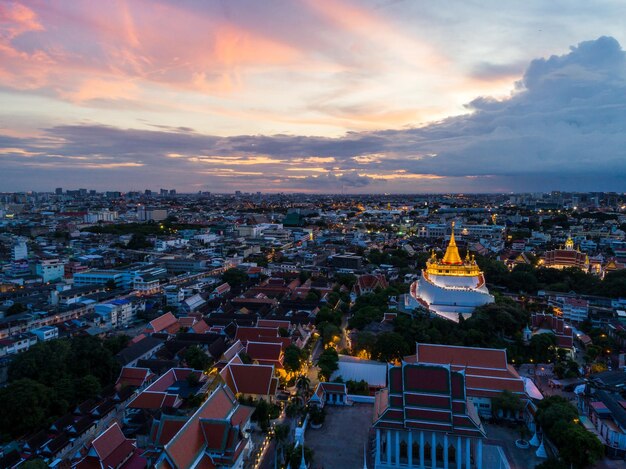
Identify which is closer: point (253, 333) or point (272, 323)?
point (253, 333)

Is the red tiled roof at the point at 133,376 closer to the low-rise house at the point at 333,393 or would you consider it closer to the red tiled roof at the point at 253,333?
the red tiled roof at the point at 253,333

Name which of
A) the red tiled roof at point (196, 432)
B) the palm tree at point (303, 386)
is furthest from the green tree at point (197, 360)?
the red tiled roof at point (196, 432)

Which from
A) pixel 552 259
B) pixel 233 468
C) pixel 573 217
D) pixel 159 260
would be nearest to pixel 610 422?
pixel 233 468

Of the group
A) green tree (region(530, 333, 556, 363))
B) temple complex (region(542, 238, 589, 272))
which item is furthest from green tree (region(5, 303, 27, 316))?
temple complex (region(542, 238, 589, 272))

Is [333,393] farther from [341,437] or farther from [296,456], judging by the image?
[296,456]

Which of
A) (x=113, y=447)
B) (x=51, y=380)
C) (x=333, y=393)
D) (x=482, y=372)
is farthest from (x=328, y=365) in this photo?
(x=51, y=380)
